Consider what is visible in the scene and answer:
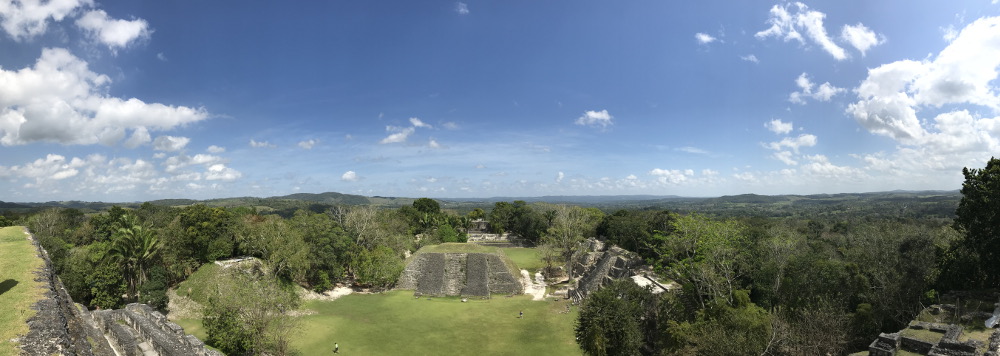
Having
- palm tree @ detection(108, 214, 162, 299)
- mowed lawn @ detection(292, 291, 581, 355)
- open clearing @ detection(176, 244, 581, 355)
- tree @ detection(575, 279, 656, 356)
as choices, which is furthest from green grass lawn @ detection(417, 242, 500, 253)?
tree @ detection(575, 279, 656, 356)

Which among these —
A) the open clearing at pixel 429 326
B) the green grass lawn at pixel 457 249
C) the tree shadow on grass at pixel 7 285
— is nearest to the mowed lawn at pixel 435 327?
the open clearing at pixel 429 326

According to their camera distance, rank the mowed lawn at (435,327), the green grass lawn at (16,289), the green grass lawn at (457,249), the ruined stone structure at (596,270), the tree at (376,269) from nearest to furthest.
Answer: the green grass lawn at (16,289), the mowed lawn at (435,327), the ruined stone structure at (596,270), the tree at (376,269), the green grass lawn at (457,249)

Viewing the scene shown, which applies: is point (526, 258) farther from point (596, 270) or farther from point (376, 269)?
point (376, 269)

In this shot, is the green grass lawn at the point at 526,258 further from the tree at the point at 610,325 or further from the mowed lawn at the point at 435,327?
the tree at the point at 610,325

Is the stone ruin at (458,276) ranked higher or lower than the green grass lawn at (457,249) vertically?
lower

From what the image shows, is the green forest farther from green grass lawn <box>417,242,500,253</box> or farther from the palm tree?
green grass lawn <box>417,242,500,253</box>

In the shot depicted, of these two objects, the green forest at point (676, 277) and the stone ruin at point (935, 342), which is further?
the green forest at point (676, 277)
